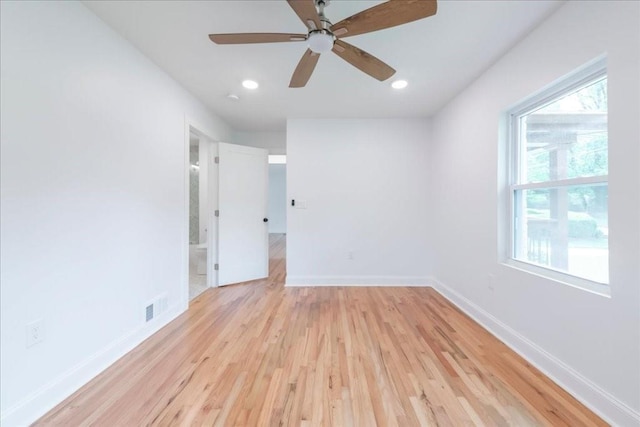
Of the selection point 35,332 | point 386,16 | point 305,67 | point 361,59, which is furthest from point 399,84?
point 35,332

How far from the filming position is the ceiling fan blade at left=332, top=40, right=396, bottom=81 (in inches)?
61.9

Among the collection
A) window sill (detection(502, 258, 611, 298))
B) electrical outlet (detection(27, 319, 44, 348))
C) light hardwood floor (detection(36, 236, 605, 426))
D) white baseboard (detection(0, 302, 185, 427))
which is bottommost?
light hardwood floor (detection(36, 236, 605, 426))

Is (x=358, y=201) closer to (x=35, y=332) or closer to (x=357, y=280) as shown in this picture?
(x=357, y=280)

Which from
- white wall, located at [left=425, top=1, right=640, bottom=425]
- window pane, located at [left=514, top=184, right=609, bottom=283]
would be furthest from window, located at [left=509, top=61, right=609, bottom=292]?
white wall, located at [left=425, top=1, right=640, bottom=425]

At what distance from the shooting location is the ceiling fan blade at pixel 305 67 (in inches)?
65.2

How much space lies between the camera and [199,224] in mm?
4879

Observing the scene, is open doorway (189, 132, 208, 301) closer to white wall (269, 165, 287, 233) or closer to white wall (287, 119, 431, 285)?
white wall (287, 119, 431, 285)

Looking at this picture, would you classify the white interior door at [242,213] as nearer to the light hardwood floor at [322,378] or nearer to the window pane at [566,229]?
the light hardwood floor at [322,378]

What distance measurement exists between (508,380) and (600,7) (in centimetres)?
226

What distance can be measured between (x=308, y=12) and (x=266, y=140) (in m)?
3.24

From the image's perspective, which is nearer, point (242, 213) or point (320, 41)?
point (320, 41)

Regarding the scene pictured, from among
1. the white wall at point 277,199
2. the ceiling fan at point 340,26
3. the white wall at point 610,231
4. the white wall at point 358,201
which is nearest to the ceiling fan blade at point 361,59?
the ceiling fan at point 340,26

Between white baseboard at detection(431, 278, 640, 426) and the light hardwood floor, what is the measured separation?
0.06 meters

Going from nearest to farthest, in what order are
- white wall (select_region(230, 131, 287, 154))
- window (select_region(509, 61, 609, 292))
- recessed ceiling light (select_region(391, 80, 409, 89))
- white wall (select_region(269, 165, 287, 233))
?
window (select_region(509, 61, 609, 292))
recessed ceiling light (select_region(391, 80, 409, 89))
white wall (select_region(230, 131, 287, 154))
white wall (select_region(269, 165, 287, 233))
